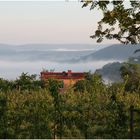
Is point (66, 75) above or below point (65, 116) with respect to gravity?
above

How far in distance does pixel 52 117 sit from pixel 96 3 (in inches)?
802

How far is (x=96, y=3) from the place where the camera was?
48.6ft

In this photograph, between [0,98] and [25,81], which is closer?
[0,98]

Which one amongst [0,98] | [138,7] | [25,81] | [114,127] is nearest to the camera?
[138,7]

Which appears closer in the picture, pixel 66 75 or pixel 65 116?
pixel 65 116

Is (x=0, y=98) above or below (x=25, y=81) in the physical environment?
below

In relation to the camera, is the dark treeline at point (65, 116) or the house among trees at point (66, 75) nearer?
the dark treeline at point (65, 116)

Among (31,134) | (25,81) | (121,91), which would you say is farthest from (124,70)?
(31,134)

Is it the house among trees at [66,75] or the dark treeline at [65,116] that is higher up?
the house among trees at [66,75]

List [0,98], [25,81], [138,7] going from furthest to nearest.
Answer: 1. [25,81]
2. [0,98]
3. [138,7]

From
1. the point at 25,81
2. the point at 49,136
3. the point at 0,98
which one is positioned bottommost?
the point at 49,136

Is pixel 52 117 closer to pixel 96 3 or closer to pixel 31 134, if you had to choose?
pixel 31 134

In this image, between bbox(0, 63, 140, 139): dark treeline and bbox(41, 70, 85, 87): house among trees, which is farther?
bbox(41, 70, 85, 87): house among trees

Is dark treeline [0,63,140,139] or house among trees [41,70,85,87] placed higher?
house among trees [41,70,85,87]
